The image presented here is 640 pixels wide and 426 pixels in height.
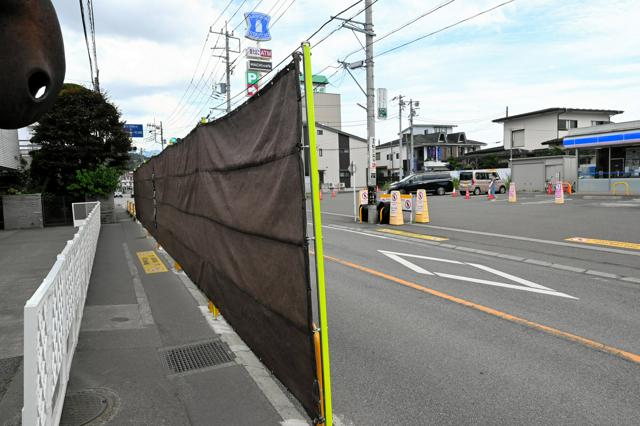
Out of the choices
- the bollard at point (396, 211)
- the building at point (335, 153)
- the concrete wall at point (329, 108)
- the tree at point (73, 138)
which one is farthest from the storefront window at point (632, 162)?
the concrete wall at point (329, 108)

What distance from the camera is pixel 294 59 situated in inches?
106

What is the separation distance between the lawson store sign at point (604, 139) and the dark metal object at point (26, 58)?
29.4 meters

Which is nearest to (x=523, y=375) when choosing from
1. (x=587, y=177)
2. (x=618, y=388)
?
(x=618, y=388)

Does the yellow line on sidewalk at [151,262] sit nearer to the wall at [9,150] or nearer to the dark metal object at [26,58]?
the dark metal object at [26,58]

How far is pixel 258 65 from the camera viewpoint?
102 ft

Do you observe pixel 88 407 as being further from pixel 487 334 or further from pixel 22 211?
pixel 22 211

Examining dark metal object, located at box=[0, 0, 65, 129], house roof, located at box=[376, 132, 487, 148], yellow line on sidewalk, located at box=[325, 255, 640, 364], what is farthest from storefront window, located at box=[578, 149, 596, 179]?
house roof, located at box=[376, 132, 487, 148]

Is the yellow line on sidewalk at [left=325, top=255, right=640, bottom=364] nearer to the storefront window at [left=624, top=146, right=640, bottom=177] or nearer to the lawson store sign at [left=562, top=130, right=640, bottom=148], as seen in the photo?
the lawson store sign at [left=562, top=130, right=640, bottom=148]

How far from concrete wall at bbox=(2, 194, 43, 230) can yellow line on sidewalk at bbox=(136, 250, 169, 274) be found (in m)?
12.9

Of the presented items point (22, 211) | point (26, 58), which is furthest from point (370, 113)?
point (22, 211)

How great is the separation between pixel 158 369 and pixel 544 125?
51058mm

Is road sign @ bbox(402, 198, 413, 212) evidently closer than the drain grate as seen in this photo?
No

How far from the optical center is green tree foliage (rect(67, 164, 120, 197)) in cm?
2372

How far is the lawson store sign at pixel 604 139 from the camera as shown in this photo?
24828 millimetres
